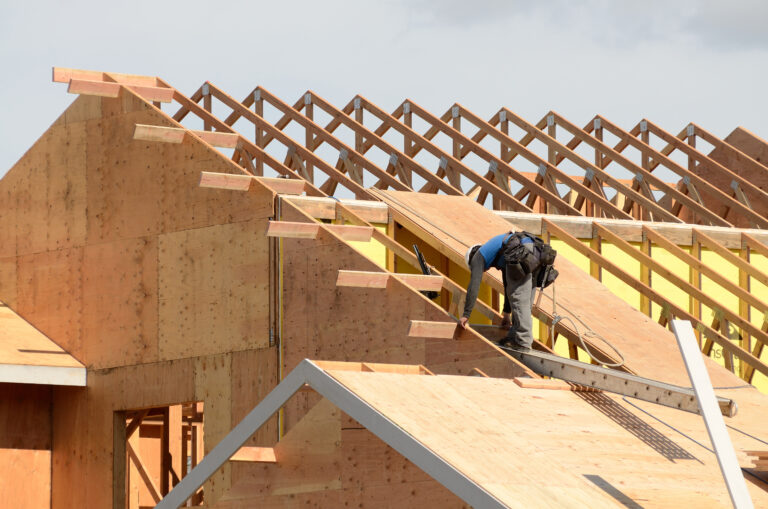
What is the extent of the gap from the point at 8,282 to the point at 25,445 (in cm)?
212

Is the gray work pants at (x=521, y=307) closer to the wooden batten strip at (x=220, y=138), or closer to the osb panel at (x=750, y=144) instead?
the wooden batten strip at (x=220, y=138)

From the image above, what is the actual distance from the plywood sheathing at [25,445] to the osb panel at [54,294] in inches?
27.2

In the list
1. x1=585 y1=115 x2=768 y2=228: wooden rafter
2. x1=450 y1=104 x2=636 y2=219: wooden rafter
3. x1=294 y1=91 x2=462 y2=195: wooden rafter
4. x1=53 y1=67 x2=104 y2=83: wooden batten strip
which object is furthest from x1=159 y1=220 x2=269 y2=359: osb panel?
x1=585 y1=115 x2=768 y2=228: wooden rafter

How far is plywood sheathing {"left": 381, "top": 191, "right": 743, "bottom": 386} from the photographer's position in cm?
1178

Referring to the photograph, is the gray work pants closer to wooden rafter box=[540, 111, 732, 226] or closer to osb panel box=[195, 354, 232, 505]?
osb panel box=[195, 354, 232, 505]

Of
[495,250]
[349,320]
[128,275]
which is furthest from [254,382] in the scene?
Answer: [495,250]

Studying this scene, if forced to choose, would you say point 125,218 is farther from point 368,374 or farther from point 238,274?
point 368,374

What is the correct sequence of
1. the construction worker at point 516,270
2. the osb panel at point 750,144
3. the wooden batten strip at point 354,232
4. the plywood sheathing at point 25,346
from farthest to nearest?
the osb panel at point 750,144
the plywood sheathing at point 25,346
the wooden batten strip at point 354,232
the construction worker at point 516,270

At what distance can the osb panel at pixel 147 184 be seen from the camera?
13.3m

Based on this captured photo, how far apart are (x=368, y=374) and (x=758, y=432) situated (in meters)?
3.47

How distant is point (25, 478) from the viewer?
14.2 metres

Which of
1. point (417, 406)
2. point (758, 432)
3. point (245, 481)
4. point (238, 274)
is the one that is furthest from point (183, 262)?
point (758, 432)

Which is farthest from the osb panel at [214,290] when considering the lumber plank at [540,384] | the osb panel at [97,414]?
the lumber plank at [540,384]

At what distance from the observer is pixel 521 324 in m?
11.3
